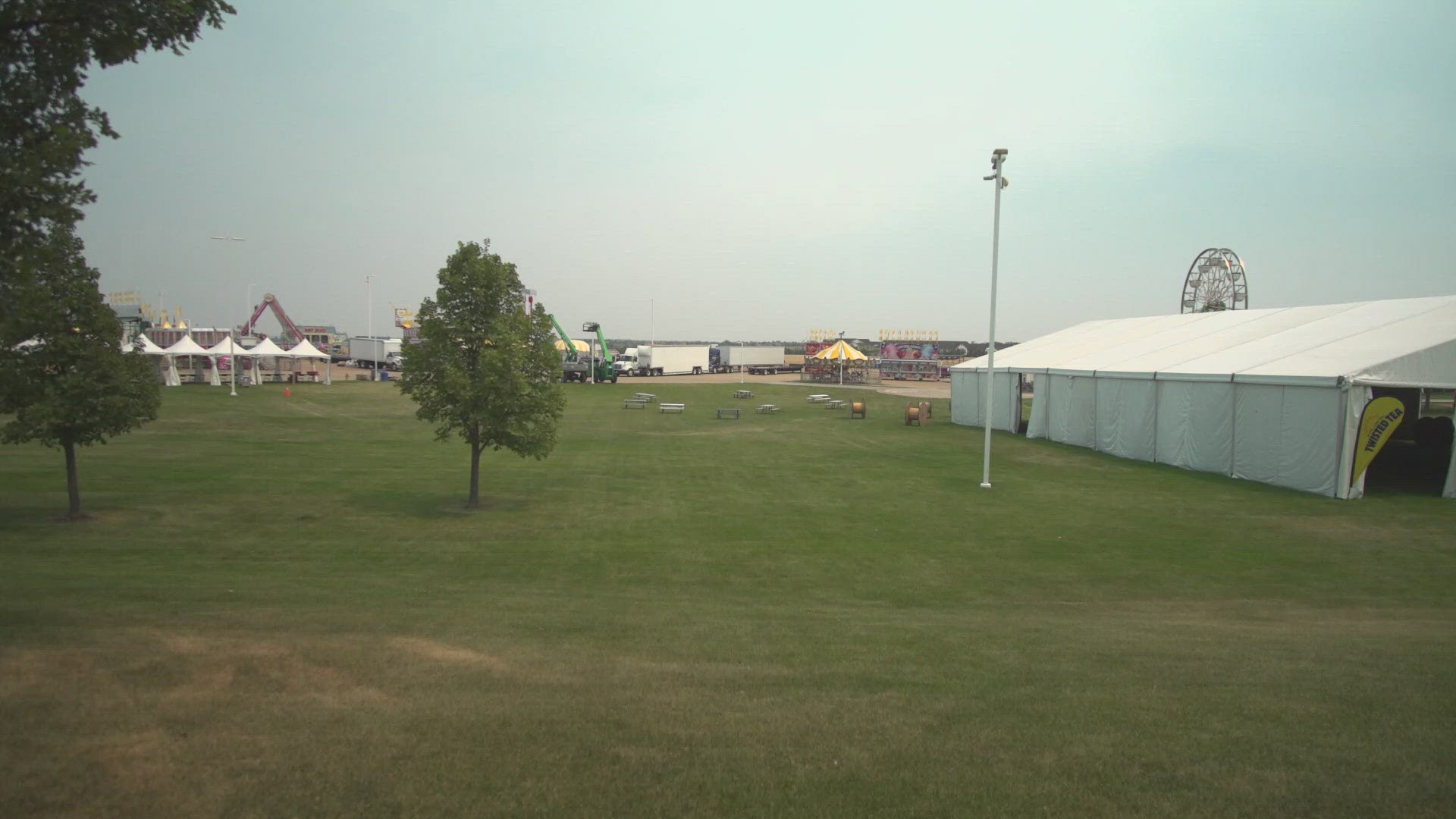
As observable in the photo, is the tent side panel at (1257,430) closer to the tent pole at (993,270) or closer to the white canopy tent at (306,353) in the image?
the tent pole at (993,270)

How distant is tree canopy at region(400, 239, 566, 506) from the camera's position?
18.4m

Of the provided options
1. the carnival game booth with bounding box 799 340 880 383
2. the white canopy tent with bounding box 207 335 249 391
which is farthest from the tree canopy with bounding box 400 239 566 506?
the carnival game booth with bounding box 799 340 880 383

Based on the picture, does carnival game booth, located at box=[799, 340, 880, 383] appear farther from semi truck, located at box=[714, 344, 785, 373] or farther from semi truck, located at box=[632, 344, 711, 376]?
semi truck, located at box=[632, 344, 711, 376]

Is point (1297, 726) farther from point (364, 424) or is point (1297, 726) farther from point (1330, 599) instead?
point (364, 424)

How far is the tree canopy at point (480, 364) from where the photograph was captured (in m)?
18.4

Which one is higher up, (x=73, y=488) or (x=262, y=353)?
(x=262, y=353)

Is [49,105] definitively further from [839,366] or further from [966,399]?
[839,366]

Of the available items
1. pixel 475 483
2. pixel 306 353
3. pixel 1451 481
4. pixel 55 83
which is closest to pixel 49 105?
pixel 55 83

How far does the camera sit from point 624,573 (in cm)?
1312

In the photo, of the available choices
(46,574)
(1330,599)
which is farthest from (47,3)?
(1330,599)

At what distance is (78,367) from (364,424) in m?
20.3

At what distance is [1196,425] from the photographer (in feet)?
79.0

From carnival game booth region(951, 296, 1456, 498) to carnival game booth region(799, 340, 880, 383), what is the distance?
123 feet

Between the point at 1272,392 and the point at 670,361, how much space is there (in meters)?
69.0
